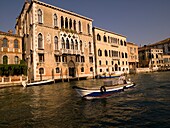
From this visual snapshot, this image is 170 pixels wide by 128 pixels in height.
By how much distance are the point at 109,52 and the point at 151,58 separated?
25.8 metres

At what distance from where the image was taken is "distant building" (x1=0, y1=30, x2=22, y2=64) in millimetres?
24984

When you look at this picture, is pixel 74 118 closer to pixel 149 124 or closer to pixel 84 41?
pixel 149 124

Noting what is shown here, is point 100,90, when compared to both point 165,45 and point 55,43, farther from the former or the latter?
point 165,45

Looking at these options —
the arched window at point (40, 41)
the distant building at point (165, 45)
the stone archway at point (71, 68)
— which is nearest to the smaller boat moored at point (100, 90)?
the arched window at point (40, 41)

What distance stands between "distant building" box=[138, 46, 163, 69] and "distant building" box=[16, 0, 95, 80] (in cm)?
3311

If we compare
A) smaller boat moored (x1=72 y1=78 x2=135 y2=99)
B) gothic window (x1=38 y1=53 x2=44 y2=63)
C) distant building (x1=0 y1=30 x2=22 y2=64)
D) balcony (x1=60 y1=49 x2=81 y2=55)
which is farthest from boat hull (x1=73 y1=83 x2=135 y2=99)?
distant building (x1=0 y1=30 x2=22 y2=64)

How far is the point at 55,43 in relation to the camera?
28484 millimetres

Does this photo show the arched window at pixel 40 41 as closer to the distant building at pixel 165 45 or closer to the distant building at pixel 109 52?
the distant building at pixel 109 52

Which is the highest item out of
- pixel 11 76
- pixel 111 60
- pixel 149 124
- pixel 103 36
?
pixel 103 36

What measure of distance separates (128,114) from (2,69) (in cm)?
2141

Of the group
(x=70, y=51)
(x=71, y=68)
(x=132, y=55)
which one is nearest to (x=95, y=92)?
(x=70, y=51)

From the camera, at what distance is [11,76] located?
912 inches

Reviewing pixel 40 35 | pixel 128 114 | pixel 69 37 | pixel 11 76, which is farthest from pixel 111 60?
pixel 128 114

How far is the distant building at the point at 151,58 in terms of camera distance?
191 feet
